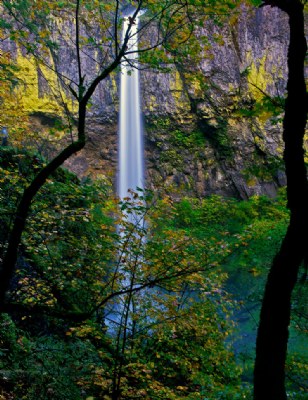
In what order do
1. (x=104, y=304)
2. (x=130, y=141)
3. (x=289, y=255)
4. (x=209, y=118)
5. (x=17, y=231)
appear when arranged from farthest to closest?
(x=130, y=141) < (x=209, y=118) < (x=104, y=304) < (x=17, y=231) < (x=289, y=255)

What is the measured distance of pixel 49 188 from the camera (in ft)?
11.5

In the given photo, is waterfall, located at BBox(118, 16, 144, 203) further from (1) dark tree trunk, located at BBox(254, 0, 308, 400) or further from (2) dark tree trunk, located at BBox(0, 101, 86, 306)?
(1) dark tree trunk, located at BBox(254, 0, 308, 400)

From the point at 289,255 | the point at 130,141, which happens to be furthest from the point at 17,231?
the point at 130,141

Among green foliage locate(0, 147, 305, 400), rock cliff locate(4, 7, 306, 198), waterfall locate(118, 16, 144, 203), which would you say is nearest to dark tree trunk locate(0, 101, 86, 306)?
green foliage locate(0, 147, 305, 400)

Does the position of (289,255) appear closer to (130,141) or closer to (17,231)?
(17,231)

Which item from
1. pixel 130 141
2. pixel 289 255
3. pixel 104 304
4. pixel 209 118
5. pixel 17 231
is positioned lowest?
pixel 104 304

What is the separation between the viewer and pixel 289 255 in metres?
1.97

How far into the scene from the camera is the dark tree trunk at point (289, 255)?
1.91 meters

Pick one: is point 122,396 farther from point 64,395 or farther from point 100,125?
point 100,125

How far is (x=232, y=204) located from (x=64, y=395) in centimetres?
1345

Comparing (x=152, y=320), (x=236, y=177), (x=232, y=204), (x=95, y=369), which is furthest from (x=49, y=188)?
(x=236, y=177)

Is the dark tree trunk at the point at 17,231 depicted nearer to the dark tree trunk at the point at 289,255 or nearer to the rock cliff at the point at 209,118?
the dark tree trunk at the point at 289,255

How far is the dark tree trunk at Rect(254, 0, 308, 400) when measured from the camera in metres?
1.91

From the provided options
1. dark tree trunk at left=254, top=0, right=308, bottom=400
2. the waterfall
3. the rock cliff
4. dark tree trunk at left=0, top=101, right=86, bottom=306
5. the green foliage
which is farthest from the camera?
the waterfall
